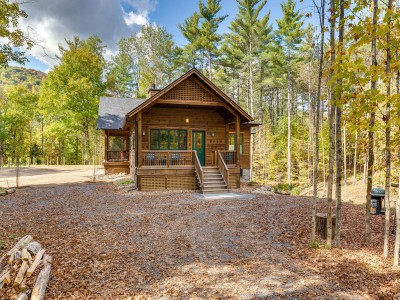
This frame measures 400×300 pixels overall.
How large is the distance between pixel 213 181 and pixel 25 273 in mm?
10044

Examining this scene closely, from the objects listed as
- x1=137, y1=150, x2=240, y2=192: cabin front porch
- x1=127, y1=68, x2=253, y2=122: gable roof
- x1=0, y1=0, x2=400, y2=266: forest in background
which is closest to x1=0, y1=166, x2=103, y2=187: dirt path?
x1=0, y1=0, x2=400, y2=266: forest in background

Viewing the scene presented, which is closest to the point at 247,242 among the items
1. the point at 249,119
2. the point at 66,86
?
the point at 249,119

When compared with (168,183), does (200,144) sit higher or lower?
higher

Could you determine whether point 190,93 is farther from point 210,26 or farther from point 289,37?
point 210,26

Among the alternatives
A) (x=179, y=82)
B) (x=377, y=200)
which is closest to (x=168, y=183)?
(x=179, y=82)

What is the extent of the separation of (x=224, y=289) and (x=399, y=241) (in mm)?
3625

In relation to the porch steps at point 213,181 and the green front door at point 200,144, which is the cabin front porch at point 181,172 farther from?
the green front door at point 200,144

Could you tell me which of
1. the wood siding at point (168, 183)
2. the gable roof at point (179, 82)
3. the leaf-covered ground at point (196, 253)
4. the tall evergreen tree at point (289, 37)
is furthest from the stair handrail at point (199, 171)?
the tall evergreen tree at point (289, 37)

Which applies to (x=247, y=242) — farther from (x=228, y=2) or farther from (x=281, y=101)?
(x=281, y=101)

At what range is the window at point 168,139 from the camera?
15.1 meters

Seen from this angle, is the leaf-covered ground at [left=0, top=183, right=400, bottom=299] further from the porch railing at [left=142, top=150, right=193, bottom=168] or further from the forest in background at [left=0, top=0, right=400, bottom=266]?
the forest in background at [left=0, top=0, right=400, bottom=266]

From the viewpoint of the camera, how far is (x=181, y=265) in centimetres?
488

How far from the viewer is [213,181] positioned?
44.0 feet

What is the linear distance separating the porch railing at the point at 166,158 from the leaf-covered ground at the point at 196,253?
170 inches
